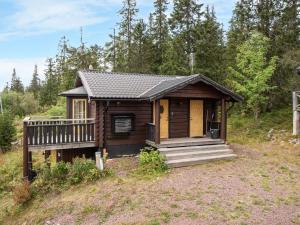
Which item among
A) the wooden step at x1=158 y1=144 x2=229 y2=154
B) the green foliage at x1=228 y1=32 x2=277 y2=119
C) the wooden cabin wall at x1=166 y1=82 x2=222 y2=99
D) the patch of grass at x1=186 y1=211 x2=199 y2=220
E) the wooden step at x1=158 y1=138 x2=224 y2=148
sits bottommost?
the patch of grass at x1=186 y1=211 x2=199 y2=220

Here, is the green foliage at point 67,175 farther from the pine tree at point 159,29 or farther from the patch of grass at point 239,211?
the pine tree at point 159,29

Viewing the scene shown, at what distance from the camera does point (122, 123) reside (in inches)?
509

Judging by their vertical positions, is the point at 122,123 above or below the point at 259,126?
above

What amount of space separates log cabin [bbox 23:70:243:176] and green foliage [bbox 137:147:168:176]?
495 mm

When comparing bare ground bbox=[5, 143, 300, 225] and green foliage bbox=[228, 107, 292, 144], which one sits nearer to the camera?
bare ground bbox=[5, 143, 300, 225]

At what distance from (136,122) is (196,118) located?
349 cm

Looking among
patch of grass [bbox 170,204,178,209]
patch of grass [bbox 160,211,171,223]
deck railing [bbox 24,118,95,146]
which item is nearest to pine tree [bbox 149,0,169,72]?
deck railing [bbox 24,118,95,146]

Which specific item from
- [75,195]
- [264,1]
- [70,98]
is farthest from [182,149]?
[264,1]

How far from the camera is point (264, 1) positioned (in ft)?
71.4

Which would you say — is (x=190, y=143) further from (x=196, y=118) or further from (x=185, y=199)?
(x=185, y=199)

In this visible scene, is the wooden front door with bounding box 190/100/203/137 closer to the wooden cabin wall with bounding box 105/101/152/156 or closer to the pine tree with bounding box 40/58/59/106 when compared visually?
the wooden cabin wall with bounding box 105/101/152/156

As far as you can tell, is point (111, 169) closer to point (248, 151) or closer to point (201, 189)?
point (201, 189)

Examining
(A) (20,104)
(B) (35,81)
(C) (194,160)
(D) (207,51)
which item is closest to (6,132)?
(C) (194,160)

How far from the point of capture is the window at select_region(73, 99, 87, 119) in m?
14.8
